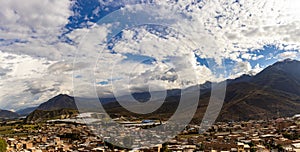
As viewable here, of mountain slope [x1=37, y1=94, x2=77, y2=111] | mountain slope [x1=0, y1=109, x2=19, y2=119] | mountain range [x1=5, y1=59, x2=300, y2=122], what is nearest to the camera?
mountain range [x1=5, y1=59, x2=300, y2=122]

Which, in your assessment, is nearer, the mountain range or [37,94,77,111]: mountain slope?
the mountain range

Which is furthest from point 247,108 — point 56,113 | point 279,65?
point 279,65

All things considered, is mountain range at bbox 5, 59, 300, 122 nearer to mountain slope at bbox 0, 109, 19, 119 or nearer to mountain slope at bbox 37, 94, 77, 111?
mountain slope at bbox 37, 94, 77, 111

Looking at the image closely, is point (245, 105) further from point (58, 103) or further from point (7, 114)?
point (7, 114)

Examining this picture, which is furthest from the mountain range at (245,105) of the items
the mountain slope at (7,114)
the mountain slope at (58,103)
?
the mountain slope at (7,114)

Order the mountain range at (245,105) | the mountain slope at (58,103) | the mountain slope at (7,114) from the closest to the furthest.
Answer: the mountain range at (245,105) < the mountain slope at (58,103) < the mountain slope at (7,114)

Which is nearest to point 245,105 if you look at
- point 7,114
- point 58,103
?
point 58,103

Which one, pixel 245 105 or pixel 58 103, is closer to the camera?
pixel 245 105

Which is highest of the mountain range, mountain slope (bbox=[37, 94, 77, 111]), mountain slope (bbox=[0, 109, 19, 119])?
mountain slope (bbox=[37, 94, 77, 111])

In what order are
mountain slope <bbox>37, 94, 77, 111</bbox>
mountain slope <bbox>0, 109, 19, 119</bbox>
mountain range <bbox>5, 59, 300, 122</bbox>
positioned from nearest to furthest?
mountain range <bbox>5, 59, 300, 122</bbox> → mountain slope <bbox>37, 94, 77, 111</bbox> → mountain slope <bbox>0, 109, 19, 119</bbox>

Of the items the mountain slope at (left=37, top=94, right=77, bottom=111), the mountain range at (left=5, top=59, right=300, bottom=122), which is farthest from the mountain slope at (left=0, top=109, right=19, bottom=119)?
the mountain range at (left=5, top=59, right=300, bottom=122)

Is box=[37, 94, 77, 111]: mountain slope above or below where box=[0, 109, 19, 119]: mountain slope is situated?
above

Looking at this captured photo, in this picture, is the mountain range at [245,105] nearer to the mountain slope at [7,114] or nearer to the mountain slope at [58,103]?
the mountain slope at [58,103]
